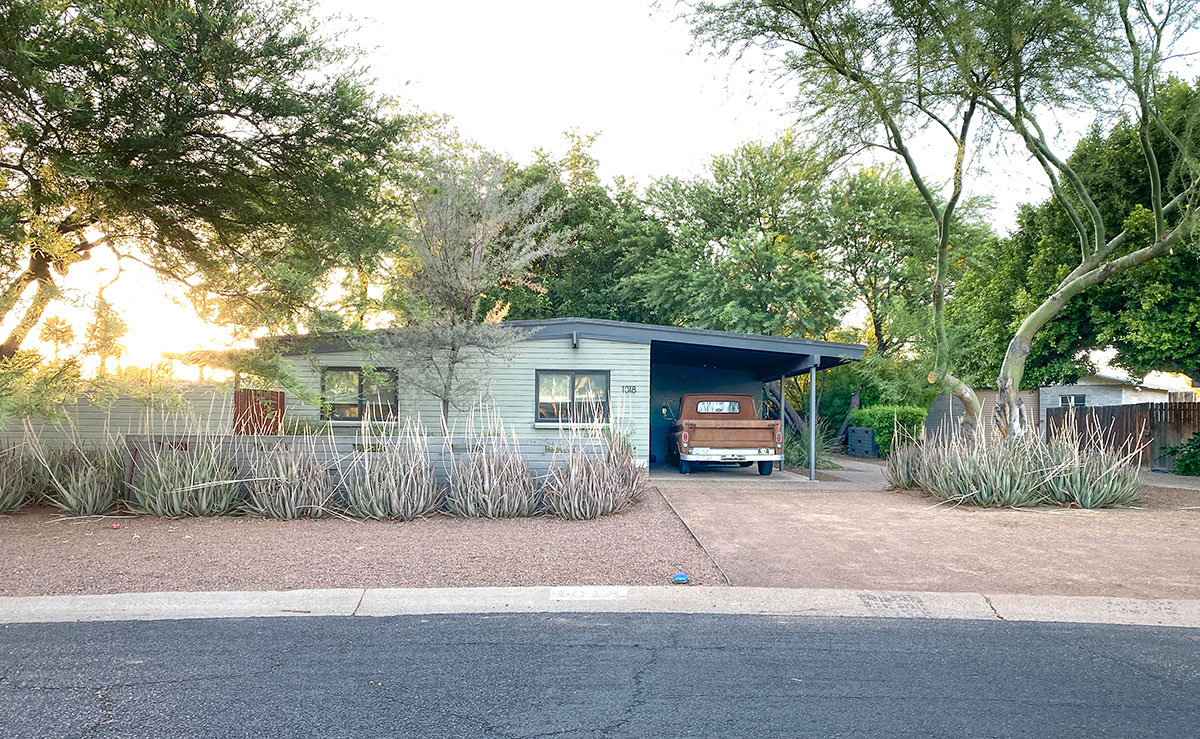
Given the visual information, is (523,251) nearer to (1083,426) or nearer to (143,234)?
(143,234)

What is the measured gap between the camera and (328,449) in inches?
416

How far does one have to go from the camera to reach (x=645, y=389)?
1745cm

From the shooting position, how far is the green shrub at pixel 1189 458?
18125mm

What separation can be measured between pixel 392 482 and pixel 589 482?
2340 mm

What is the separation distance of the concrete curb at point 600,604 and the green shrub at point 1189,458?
14.6m

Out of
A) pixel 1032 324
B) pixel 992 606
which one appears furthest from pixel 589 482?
pixel 1032 324

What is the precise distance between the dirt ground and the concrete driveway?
0.73 metres

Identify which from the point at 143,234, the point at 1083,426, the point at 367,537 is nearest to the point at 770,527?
the point at 367,537

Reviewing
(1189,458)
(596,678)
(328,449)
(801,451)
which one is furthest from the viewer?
(801,451)

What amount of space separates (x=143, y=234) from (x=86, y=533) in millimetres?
4833

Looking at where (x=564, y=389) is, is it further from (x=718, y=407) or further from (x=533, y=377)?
(x=718, y=407)

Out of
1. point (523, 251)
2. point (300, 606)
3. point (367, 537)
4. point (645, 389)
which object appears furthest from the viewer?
point (645, 389)

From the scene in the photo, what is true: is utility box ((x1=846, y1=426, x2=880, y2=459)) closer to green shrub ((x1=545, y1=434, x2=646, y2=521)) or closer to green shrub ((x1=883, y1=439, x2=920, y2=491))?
green shrub ((x1=883, y1=439, x2=920, y2=491))

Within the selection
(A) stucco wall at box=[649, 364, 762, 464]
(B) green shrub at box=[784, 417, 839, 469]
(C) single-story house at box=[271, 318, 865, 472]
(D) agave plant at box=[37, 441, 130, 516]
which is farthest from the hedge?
(D) agave plant at box=[37, 441, 130, 516]
